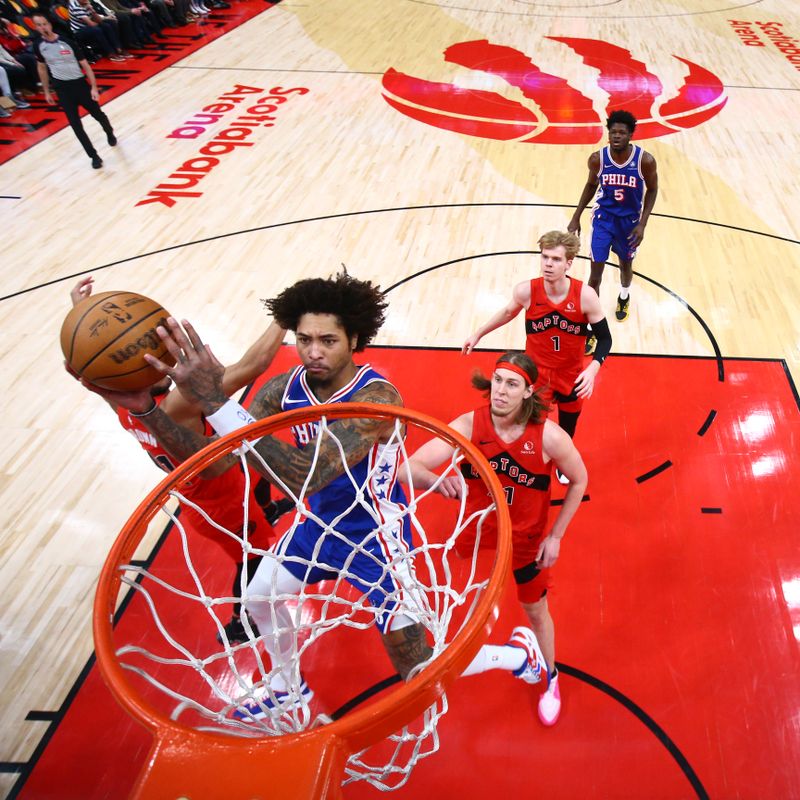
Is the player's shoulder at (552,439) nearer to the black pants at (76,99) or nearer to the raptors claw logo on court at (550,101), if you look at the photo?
the raptors claw logo on court at (550,101)

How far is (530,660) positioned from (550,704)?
203 mm

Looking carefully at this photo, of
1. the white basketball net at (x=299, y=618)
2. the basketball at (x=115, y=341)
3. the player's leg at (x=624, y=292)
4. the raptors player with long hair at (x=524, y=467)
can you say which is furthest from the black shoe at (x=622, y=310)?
the basketball at (x=115, y=341)

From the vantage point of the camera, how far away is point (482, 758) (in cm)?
276

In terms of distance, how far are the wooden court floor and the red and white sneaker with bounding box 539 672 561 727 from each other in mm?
124

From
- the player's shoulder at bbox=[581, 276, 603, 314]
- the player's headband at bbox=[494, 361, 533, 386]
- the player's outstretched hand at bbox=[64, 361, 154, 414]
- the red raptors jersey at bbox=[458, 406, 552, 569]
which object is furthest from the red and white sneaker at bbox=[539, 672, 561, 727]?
the player's outstretched hand at bbox=[64, 361, 154, 414]

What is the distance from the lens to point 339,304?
2.50m

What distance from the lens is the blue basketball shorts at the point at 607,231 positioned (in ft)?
16.3

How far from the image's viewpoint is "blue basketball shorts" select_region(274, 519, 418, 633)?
241cm

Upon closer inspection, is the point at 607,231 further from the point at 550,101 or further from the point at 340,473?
the point at 550,101

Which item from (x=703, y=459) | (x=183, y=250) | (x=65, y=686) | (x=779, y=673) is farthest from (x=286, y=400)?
(x=183, y=250)

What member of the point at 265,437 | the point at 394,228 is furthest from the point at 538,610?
the point at 394,228

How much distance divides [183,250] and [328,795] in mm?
6122

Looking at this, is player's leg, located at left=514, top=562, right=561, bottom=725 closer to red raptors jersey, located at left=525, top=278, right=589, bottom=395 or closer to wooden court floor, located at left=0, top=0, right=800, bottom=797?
wooden court floor, located at left=0, top=0, right=800, bottom=797

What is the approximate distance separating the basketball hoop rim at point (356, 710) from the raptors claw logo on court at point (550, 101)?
7.99m
